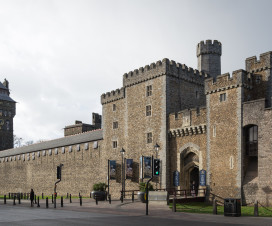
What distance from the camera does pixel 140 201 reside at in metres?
31.6

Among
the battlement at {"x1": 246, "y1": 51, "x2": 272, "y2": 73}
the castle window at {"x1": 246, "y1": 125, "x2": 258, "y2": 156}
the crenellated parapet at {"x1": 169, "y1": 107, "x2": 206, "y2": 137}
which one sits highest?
the battlement at {"x1": 246, "y1": 51, "x2": 272, "y2": 73}

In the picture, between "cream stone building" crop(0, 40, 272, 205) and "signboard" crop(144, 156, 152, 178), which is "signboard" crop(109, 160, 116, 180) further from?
"signboard" crop(144, 156, 152, 178)

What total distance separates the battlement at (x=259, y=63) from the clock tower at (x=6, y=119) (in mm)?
65353

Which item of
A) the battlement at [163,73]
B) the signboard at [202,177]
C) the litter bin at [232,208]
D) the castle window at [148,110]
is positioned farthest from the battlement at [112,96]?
the litter bin at [232,208]

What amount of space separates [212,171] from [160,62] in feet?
39.3

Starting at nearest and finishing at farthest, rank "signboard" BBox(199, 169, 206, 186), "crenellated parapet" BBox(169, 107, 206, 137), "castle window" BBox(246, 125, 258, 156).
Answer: "castle window" BBox(246, 125, 258, 156) → "signboard" BBox(199, 169, 206, 186) → "crenellated parapet" BBox(169, 107, 206, 137)

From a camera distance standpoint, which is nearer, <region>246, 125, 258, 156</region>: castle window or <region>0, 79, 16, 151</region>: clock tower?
<region>246, 125, 258, 156</region>: castle window

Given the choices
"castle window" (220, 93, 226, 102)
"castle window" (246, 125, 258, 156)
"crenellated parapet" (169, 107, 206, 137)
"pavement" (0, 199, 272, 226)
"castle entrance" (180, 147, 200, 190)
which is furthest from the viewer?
"castle entrance" (180, 147, 200, 190)

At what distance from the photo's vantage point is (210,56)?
41812 mm

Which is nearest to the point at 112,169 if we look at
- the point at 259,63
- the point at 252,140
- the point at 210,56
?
the point at 210,56

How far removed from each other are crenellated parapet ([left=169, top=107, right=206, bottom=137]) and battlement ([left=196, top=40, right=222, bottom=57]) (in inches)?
416

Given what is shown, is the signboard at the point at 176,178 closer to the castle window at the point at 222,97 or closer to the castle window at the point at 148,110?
the castle window at the point at 148,110

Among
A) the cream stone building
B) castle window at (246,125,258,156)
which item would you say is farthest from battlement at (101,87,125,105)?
castle window at (246,125,258,156)

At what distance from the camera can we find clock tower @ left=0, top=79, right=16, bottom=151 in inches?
3322
